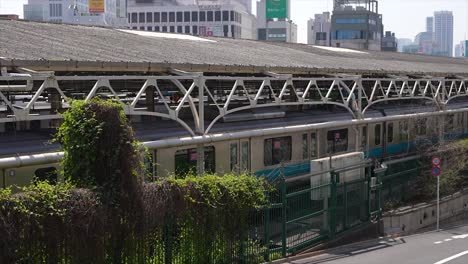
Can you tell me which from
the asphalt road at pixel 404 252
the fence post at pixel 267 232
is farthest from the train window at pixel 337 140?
the fence post at pixel 267 232

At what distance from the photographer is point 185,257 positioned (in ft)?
39.5

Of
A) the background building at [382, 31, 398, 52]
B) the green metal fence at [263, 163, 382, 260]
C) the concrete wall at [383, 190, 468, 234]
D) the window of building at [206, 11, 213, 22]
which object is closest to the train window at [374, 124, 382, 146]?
the concrete wall at [383, 190, 468, 234]

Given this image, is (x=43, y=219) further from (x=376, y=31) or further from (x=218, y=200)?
(x=376, y=31)

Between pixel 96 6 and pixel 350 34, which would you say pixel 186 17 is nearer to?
pixel 96 6

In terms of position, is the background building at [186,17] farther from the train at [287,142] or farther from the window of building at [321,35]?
the train at [287,142]

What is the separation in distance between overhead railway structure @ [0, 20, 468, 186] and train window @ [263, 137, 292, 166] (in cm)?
3

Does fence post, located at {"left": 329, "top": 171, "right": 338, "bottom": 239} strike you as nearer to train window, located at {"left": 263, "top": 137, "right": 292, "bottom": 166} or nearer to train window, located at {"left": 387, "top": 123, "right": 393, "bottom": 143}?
train window, located at {"left": 263, "top": 137, "right": 292, "bottom": 166}

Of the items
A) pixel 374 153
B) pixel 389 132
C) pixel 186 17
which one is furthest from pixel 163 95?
pixel 186 17

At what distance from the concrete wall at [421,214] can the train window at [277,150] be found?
12.3 ft

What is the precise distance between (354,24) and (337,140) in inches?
3612

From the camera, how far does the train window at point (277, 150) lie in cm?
2011

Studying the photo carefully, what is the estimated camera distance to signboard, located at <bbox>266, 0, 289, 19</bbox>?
11388cm

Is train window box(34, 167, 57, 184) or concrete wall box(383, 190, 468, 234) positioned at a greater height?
train window box(34, 167, 57, 184)

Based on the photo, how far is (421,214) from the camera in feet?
72.7
